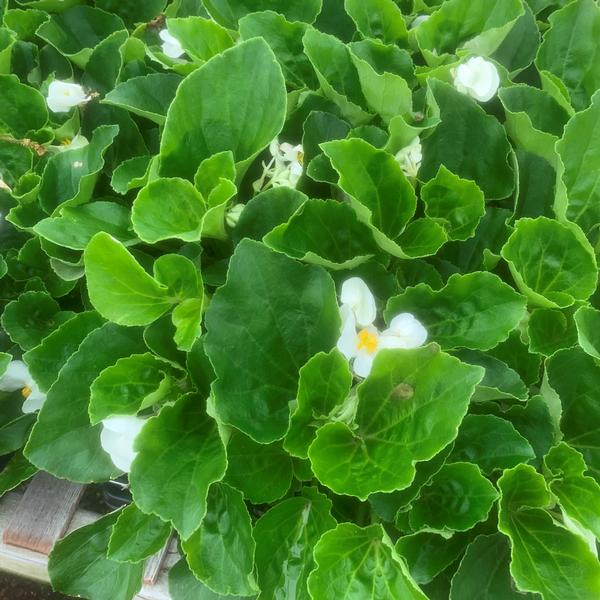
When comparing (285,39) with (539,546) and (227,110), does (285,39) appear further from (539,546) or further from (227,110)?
(539,546)

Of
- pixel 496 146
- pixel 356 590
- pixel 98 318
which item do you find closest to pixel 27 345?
pixel 98 318

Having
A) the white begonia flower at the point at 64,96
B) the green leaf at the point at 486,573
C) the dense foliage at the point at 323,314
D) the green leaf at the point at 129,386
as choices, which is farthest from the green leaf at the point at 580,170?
the white begonia flower at the point at 64,96

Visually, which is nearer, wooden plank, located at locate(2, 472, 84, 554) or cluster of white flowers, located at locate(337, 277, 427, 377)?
cluster of white flowers, located at locate(337, 277, 427, 377)

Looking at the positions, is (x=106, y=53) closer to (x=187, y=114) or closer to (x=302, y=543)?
(x=187, y=114)

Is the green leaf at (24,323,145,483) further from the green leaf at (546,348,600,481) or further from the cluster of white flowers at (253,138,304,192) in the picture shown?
the green leaf at (546,348,600,481)

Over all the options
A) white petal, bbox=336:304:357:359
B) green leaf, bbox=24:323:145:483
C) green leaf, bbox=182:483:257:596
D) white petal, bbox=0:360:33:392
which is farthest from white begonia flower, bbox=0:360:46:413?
white petal, bbox=336:304:357:359

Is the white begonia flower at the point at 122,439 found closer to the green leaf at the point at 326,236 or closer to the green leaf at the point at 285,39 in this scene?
the green leaf at the point at 326,236
